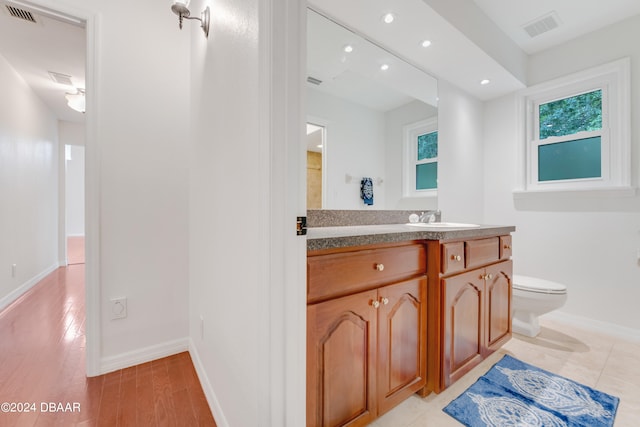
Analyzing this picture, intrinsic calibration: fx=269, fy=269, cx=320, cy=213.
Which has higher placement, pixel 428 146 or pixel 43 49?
pixel 43 49

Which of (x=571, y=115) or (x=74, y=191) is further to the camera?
(x=74, y=191)

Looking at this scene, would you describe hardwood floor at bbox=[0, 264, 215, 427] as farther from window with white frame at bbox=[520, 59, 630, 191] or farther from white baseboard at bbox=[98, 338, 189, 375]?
window with white frame at bbox=[520, 59, 630, 191]

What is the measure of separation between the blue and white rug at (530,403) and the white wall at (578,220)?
3.81 feet

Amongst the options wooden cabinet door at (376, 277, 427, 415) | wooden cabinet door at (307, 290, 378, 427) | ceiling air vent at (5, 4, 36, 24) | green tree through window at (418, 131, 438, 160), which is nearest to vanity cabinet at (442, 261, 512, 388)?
wooden cabinet door at (376, 277, 427, 415)

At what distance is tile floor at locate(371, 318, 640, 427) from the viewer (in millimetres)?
1273

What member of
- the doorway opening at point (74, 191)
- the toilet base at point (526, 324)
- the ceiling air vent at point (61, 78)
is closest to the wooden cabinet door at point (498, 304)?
the toilet base at point (526, 324)

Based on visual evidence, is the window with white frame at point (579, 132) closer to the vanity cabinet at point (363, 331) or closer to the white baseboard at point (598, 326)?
the white baseboard at point (598, 326)

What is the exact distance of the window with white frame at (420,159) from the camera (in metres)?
2.16

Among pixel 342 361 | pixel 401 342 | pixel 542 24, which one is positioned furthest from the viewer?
pixel 542 24

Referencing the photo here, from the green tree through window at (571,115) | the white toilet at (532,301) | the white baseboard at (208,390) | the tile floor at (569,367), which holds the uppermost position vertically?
the green tree through window at (571,115)

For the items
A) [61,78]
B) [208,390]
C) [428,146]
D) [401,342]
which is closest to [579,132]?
[428,146]

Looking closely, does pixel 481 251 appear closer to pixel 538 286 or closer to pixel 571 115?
pixel 538 286

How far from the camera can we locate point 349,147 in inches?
73.0

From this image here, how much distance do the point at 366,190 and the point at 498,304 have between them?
112 centimetres
